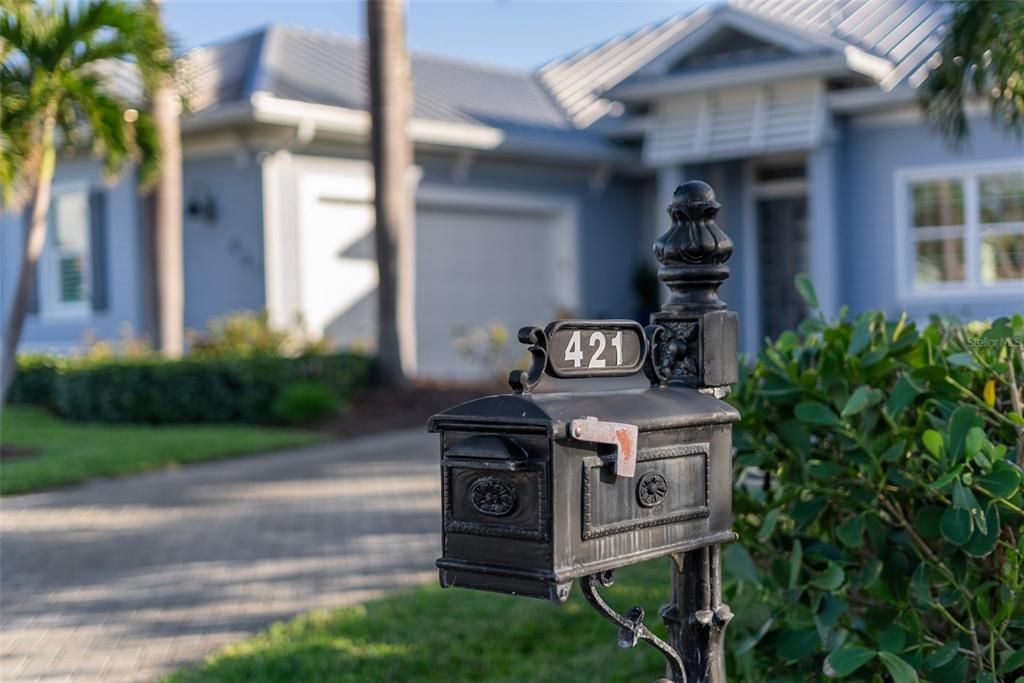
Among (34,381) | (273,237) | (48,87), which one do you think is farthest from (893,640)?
(34,381)

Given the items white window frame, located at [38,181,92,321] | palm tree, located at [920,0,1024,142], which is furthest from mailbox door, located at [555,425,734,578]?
white window frame, located at [38,181,92,321]

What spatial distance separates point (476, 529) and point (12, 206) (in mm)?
9588

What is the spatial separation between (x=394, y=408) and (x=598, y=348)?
10485 mm

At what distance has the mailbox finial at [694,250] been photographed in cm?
303

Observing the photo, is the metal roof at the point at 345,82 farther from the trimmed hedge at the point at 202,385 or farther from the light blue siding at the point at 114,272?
the trimmed hedge at the point at 202,385

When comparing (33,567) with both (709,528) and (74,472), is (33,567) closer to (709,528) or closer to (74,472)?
(74,472)

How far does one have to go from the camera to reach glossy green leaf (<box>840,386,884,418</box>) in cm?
341

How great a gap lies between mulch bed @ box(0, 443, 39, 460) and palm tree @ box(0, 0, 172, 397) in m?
0.53

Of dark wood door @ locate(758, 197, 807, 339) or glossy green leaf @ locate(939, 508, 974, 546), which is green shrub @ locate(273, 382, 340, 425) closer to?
dark wood door @ locate(758, 197, 807, 339)

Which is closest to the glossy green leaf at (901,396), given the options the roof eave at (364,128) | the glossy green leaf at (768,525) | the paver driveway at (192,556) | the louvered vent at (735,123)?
the glossy green leaf at (768,525)

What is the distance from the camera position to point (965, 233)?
48.7ft

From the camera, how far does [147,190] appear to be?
1349cm

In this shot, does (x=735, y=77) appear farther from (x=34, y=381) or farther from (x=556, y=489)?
(x=556, y=489)

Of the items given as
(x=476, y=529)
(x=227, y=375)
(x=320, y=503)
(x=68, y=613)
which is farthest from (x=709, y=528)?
(x=227, y=375)
